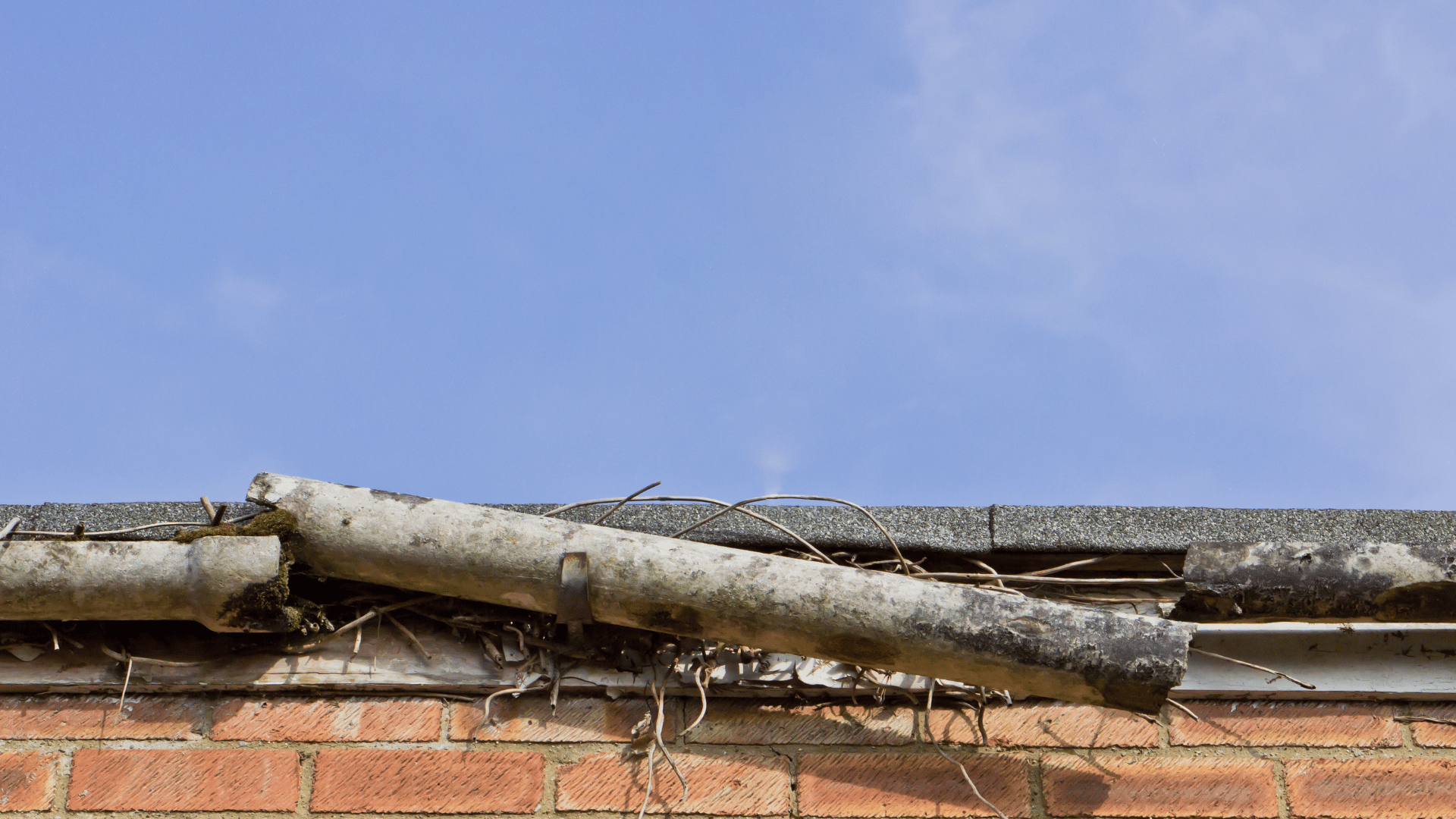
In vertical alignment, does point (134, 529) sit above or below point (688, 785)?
above

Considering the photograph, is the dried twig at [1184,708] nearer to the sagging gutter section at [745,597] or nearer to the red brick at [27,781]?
the sagging gutter section at [745,597]

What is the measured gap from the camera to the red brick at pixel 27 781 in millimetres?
1644

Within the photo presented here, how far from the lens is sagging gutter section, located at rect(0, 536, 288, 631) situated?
162cm

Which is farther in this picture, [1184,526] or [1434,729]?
[1184,526]

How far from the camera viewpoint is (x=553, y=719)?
1.71 metres

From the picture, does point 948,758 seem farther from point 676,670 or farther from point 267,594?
point 267,594

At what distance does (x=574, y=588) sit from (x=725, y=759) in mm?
330

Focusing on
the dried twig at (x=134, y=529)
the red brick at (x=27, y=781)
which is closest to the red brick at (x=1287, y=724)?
the dried twig at (x=134, y=529)

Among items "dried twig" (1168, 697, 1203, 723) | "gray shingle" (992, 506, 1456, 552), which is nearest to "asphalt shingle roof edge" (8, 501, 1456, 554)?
"gray shingle" (992, 506, 1456, 552)

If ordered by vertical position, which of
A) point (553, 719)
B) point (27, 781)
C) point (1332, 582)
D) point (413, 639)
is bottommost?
point (27, 781)

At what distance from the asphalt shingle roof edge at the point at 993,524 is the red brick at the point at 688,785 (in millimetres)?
336

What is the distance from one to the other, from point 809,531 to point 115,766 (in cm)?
105

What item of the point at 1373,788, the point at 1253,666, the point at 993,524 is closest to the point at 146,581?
the point at 993,524

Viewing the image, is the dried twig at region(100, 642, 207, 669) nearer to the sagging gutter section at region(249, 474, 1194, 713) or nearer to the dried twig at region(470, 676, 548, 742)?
the sagging gutter section at region(249, 474, 1194, 713)
